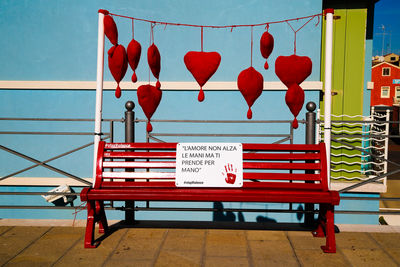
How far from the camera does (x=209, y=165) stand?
10.1 ft

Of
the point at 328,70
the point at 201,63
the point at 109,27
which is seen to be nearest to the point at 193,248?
the point at 201,63

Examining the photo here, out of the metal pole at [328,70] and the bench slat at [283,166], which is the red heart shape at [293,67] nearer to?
the metal pole at [328,70]

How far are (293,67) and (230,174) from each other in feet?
4.26

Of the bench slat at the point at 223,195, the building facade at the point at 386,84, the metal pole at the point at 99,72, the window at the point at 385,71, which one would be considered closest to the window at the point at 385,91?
the building facade at the point at 386,84

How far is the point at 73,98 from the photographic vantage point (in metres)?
7.21

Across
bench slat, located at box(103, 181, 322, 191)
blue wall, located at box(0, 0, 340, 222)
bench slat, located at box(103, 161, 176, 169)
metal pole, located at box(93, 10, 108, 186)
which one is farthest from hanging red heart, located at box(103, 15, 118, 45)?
blue wall, located at box(0, 0, 340, 222)

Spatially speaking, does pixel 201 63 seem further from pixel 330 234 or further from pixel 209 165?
pixel 330 234

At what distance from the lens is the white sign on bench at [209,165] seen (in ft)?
9.91

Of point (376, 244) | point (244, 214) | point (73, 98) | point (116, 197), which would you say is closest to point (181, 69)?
point (73, 98)

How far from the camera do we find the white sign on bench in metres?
3.02

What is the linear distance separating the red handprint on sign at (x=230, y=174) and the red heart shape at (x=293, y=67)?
1139mm

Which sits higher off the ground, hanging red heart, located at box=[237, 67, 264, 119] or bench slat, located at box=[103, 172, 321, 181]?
hanging red heart, located at box=[237, 67, 264, 119]

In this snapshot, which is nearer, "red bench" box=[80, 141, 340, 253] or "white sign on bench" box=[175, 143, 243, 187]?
"red bench" box=[80, 141, 340, 253]

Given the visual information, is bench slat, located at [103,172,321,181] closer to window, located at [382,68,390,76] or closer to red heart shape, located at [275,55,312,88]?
red heart shape, located at [275,55,312,88]
